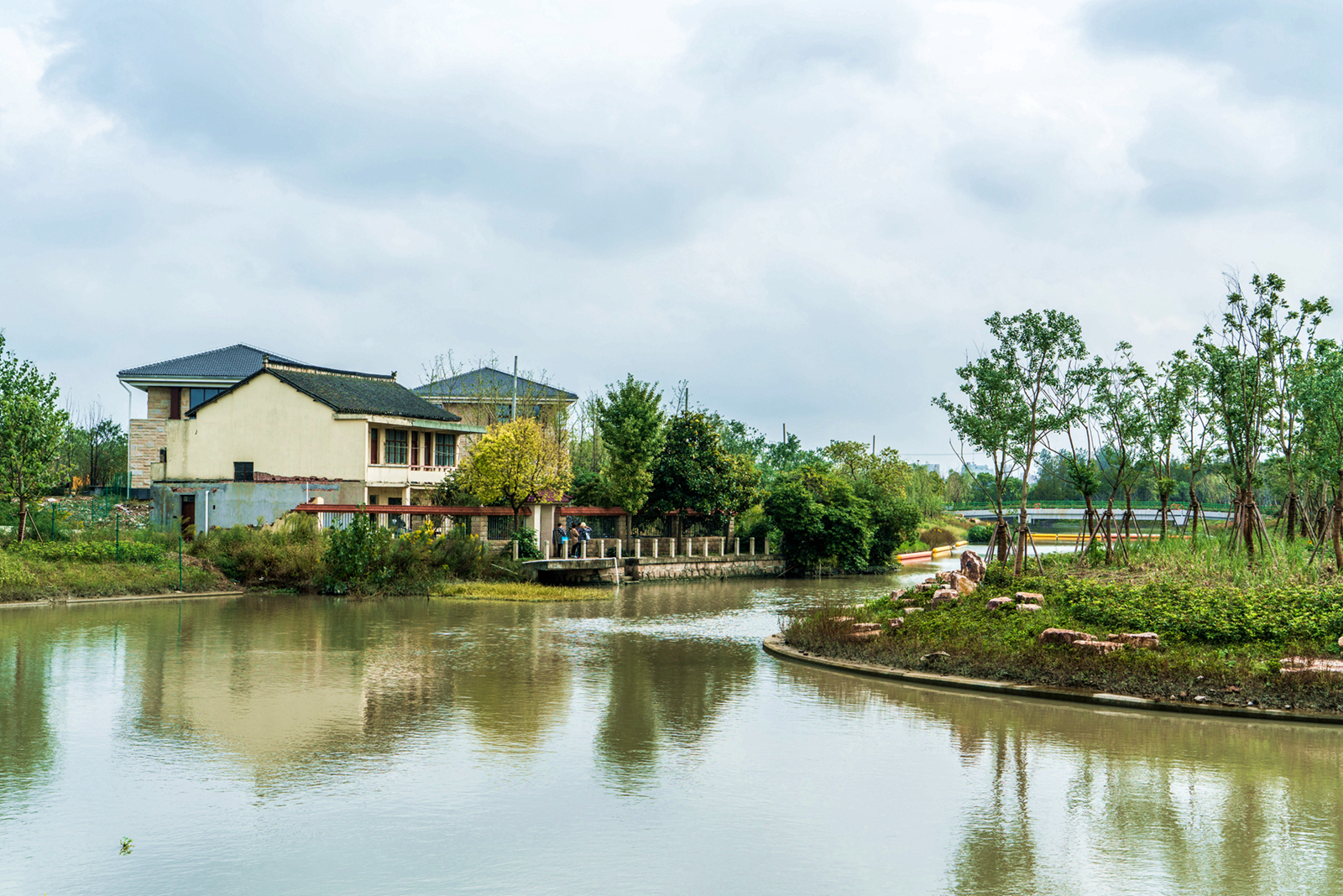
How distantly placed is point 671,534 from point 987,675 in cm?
3013

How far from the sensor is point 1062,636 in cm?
1484

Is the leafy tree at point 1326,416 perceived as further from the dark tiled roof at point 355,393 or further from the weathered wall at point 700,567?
the dark tiled roof at point 355,393

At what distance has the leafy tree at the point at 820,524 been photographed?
44469 mm

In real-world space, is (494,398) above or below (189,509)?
above

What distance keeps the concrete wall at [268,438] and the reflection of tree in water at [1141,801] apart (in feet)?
103

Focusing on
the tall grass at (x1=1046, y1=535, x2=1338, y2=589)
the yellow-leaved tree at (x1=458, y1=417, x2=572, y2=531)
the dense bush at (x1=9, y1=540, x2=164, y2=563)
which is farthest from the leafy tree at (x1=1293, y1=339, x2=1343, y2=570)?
the dense bush at (x1=9, y1=540, x2=164, y2=563)

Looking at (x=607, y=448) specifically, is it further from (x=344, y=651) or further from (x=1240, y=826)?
(x=1240, y=826)

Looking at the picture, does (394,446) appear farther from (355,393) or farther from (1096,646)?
(1096,646)

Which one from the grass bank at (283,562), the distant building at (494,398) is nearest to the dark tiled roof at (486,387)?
the distant building at (494,398)

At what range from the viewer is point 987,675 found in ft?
48.7

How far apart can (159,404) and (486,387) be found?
19.7m

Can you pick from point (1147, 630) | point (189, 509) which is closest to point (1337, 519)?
point (1147, 630)

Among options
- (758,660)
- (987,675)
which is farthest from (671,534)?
(987,675)

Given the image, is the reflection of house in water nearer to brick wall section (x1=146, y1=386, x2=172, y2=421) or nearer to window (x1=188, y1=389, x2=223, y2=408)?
window (x1=188, y1=389, x2=223, y2=408)
